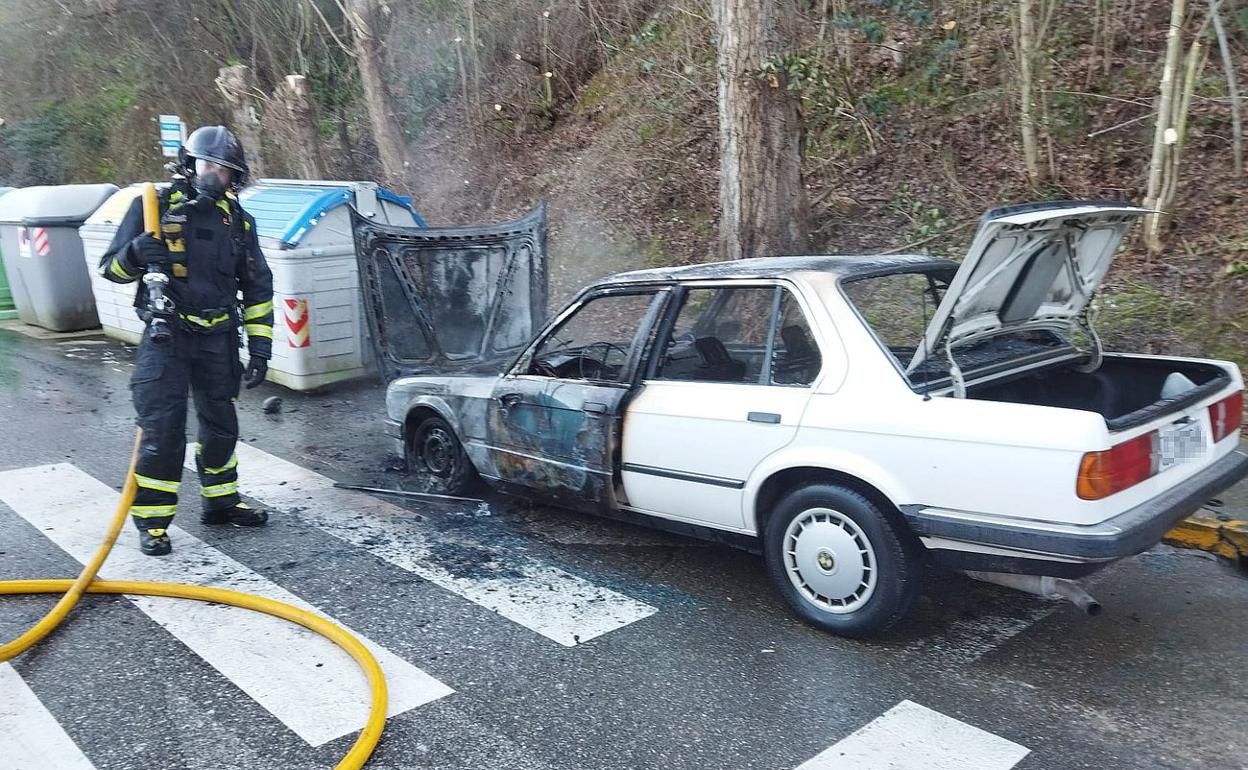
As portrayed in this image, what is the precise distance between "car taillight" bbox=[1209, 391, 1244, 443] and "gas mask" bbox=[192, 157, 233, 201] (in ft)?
15.7

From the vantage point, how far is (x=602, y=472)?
15.2ft

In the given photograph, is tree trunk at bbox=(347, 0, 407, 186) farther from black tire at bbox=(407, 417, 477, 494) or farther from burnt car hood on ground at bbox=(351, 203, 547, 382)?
black tire at bbox=(407, 417, 477, 494)

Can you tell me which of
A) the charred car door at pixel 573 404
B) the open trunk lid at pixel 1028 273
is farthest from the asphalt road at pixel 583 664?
the open trunk lid at pixel 1028 273

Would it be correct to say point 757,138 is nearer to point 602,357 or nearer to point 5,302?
point 602,357

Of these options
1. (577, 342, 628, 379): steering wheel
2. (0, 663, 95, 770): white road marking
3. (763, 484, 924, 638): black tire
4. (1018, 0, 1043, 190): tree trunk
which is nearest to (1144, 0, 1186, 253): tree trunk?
(1018, 0, 1043, 190): tree trunk

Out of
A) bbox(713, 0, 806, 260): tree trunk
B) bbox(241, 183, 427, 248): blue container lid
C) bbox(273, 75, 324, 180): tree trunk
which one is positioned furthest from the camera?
bbox(273, 75, 324, 180): tree trunk

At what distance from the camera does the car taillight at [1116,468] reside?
323 centimetres

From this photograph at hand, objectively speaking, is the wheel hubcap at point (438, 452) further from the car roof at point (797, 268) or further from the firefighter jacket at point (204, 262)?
the car roof at point (797, 268)

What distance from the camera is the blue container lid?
27.0 feet

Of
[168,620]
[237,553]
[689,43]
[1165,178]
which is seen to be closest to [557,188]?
[689,43]

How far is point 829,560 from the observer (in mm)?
3877

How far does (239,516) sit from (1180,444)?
4.67 meters

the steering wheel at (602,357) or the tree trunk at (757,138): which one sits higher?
the tree trunk at (757,138)

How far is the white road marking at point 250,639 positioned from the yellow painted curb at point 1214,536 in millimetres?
3637
